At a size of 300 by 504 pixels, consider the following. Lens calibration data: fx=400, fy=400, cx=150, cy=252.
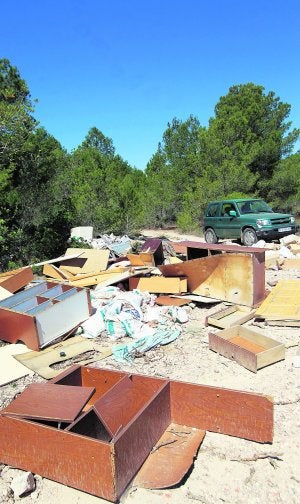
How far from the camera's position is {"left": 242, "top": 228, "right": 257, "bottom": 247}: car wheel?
13430 millimetres

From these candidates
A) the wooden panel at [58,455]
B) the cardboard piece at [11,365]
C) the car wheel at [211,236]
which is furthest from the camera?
the car wheel at [211,236]

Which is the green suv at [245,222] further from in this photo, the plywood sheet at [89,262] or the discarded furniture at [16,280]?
the discarded furniture at [16,280]

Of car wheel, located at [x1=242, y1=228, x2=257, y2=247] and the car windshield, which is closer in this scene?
car wheel, located at [x1=242, y1=228, x2=257, y2=247]

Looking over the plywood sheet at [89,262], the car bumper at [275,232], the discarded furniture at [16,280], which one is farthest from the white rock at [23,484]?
the car bumper at [275,232]

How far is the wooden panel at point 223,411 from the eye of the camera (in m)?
3.18

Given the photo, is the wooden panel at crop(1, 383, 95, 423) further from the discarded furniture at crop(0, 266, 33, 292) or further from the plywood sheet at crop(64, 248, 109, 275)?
the plywood sheet at crop(64, 248, 109, 275)

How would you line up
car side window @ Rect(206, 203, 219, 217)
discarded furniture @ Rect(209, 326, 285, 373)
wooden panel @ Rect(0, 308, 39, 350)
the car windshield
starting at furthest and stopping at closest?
car side window @ Rect(206, 203, 219, 217)
the car windshield
wooden panel @ Rect(0, 308, 39, 350)
discarded furniture @ Rect(209, 326, 285, 373)

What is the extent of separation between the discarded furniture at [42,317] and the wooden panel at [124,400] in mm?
2244

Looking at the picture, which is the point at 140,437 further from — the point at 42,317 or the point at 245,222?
the point at 245,222

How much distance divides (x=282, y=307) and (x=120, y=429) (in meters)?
3.83

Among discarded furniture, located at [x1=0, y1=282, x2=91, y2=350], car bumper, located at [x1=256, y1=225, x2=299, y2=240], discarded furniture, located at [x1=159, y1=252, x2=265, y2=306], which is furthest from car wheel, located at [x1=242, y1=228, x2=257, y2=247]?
discarded furniture, located at [x1=0, y1=282, x2=91, y2=350]

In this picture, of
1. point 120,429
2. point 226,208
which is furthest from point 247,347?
point 226,208

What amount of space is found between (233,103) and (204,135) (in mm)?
2588

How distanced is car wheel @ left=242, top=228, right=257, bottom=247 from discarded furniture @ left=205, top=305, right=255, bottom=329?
7.10 m
